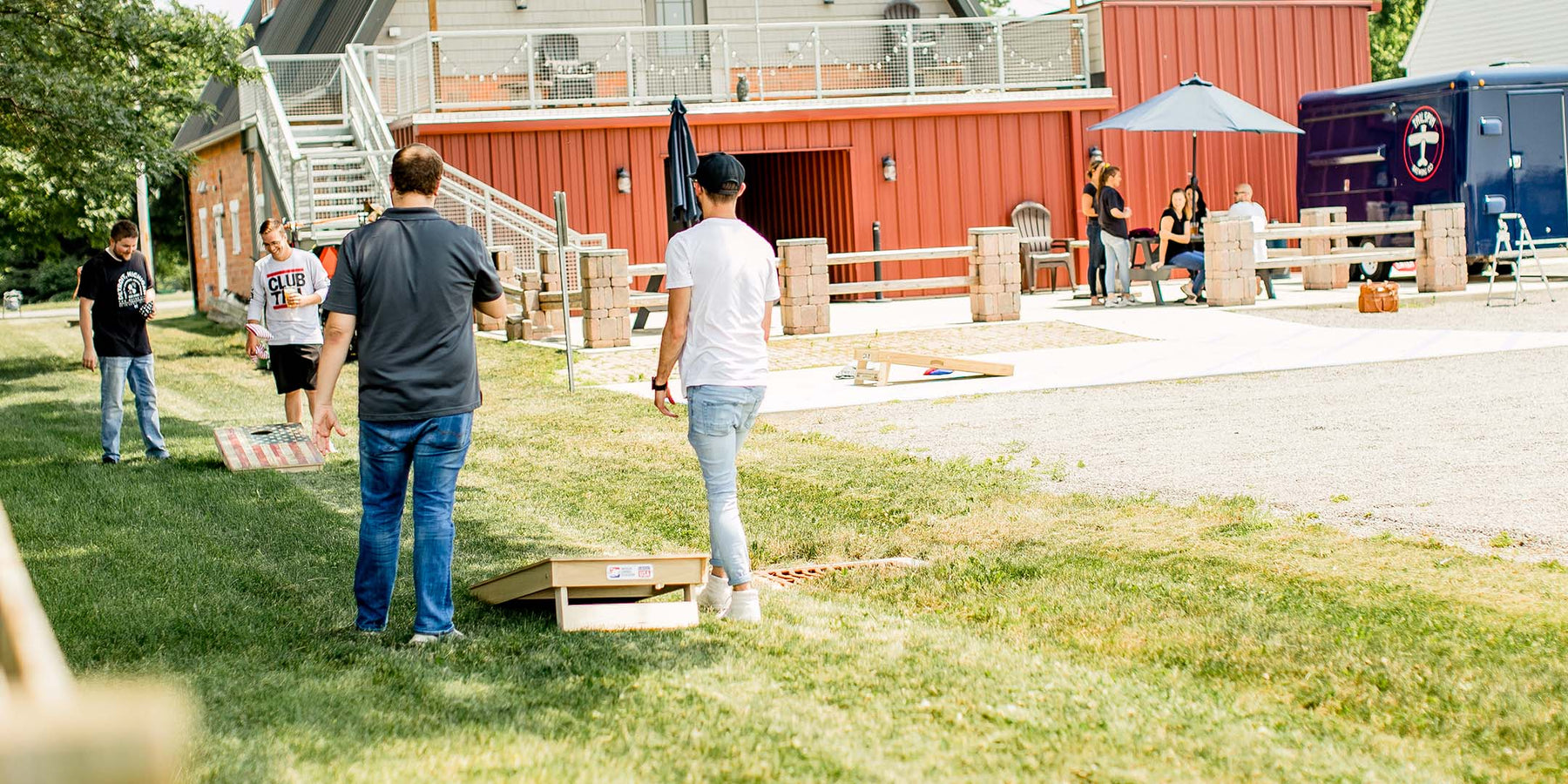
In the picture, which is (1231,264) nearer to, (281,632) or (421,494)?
(421,494)

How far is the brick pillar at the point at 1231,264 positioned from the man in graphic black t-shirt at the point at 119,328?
41.9 feet

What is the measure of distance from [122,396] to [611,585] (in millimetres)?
6623

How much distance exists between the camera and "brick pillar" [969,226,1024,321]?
62.2 ft

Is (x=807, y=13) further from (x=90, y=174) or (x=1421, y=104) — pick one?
(x=90, y=174)

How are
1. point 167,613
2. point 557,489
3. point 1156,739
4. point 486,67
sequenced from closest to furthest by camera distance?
1. point 1156,739
2. point 167,613
3. point 557,489
4. point 486,67

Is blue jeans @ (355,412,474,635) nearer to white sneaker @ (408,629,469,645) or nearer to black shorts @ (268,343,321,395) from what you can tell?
white sneaker @ (408,629,469,645)

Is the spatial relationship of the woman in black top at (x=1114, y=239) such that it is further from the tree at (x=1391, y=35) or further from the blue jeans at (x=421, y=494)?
the tree at (x=1391, y=35)

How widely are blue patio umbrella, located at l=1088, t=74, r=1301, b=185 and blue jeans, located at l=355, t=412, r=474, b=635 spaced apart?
52.2 feet

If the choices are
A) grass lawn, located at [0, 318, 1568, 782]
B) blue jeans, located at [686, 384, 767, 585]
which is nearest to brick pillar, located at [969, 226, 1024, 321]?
grass lawn, located at [0, 318, 1568, 782]

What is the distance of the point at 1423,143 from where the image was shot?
71.7 feet

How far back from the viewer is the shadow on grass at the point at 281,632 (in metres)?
4.62

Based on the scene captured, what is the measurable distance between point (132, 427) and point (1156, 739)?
36.4ft

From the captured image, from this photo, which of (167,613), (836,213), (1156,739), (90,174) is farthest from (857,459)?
(836,213)

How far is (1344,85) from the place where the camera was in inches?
1104
